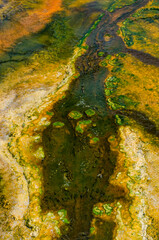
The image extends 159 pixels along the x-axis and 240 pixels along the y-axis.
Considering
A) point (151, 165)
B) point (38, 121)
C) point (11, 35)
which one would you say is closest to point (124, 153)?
point (151, 165)

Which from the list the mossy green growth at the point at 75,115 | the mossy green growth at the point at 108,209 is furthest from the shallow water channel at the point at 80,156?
the mossy green growth at the point at 108,209

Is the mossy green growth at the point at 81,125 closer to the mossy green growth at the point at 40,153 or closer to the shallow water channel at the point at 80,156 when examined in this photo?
the shallow water channel at the point at 80,156

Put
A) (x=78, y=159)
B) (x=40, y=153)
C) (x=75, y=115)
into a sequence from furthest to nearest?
(x=75, y=115) < (x=40, y=153) < (x=78, y=159)

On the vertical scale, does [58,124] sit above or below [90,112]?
below

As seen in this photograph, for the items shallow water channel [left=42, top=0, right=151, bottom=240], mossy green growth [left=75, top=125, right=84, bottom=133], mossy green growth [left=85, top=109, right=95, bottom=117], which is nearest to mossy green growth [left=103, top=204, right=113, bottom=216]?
shallow water channel [left=42, top=0, right=151, bottom=240]

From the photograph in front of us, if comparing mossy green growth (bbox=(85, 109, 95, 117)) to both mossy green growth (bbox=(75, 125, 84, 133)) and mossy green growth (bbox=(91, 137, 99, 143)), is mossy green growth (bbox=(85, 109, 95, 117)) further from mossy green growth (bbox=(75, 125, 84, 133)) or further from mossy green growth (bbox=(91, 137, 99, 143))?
mossy green growth (bbox=(91, 137, 99, 143))

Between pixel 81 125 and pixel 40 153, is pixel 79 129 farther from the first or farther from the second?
pixel 40 153

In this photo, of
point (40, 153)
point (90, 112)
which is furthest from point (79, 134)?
point (40, 153)

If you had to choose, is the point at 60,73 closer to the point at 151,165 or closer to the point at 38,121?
the point at 38,121

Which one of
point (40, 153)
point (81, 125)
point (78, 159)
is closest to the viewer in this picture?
point (78, 159)

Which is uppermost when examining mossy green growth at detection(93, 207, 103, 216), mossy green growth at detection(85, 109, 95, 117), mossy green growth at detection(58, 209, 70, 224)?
mossy green growth at detection(85, 109, 95, 117)

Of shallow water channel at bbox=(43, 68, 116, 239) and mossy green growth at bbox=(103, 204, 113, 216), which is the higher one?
shallow water channel at bbox=(43, 68, 116, 239)

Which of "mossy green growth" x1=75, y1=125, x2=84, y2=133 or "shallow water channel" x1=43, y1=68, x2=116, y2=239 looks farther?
"mossy green growth" x1=75, y1=125, x2=84, y2=133

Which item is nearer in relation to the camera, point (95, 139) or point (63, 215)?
point (63, 215)
